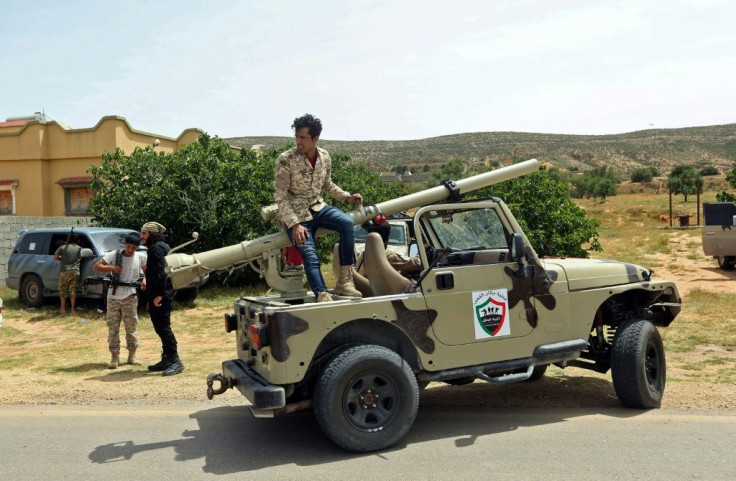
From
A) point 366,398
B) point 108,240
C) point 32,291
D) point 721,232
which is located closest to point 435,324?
point 366,398

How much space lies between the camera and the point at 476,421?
19.8 ft

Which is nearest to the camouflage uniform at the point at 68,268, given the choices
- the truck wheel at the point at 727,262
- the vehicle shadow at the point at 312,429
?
the vehicle shadow at the point at 312,429

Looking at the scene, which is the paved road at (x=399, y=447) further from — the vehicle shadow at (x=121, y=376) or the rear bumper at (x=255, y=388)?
the vehicle shadow at (x=121, y=376)

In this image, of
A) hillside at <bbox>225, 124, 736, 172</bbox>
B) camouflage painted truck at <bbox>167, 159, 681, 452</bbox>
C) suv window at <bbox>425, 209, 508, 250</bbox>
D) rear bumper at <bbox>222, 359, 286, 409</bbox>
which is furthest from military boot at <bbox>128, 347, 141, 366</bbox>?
hillside at <bbox>225, 124, 736, 172</bbox>

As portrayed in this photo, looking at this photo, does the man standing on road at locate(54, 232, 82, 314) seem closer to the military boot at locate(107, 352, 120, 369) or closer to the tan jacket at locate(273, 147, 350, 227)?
the military boot at locate(107, 352, 120, 369)

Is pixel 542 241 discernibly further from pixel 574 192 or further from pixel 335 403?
pixel 574 192

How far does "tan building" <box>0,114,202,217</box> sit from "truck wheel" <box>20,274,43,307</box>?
508 inches

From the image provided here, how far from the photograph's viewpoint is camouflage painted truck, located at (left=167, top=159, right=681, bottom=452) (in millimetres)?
5203

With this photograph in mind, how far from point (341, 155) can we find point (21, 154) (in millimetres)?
14416

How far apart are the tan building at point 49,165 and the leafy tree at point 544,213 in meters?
16.9

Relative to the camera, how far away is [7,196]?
3014 centimetres

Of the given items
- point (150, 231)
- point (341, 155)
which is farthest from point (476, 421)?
point (341, 155)

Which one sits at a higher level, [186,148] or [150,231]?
[186,148]

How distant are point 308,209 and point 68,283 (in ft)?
34.3
